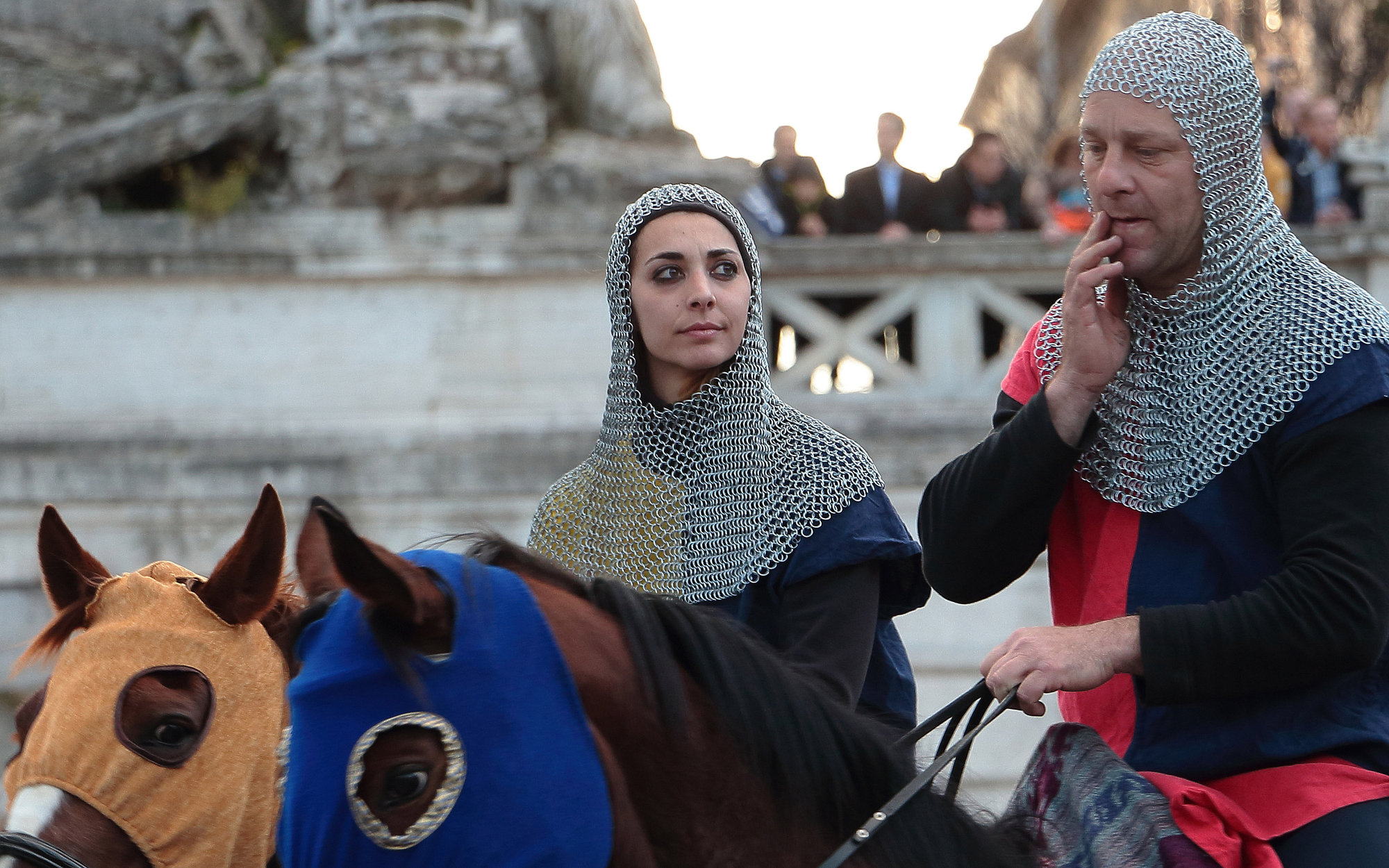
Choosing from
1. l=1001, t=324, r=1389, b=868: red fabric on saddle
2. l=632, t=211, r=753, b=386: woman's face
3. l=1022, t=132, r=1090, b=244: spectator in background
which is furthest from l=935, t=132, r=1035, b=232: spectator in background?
l=1001, t=324, r=1389, b=868: red fabric on saddle

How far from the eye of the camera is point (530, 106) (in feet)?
23.6

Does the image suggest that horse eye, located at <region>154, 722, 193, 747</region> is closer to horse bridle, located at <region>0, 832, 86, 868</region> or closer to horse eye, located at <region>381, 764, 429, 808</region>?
horse bridle, located at <region>0, 832, 86, 868</region>

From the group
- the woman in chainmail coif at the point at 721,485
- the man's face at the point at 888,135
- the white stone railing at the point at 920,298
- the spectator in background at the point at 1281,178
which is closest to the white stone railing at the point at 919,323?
the white stone railing at the point at 920,298

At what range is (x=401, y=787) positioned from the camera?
169cm

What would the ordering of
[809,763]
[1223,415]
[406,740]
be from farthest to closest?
[1223,415] < [809,763] < [406,740]

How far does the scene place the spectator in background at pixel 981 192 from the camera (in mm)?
7645

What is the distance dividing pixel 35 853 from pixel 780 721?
126 centimetres

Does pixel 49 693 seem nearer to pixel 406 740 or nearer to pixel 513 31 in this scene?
pixel 406 740

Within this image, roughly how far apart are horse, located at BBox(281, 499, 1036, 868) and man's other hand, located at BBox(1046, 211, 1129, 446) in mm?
587

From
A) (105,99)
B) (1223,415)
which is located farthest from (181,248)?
(1223,415)

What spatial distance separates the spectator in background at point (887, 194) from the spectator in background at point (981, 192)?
0.10 metres

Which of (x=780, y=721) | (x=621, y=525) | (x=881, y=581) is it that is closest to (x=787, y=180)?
(x=621, y=525)

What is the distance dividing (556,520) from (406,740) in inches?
59.3

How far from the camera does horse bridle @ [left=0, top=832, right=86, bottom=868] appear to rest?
7.83 ft
